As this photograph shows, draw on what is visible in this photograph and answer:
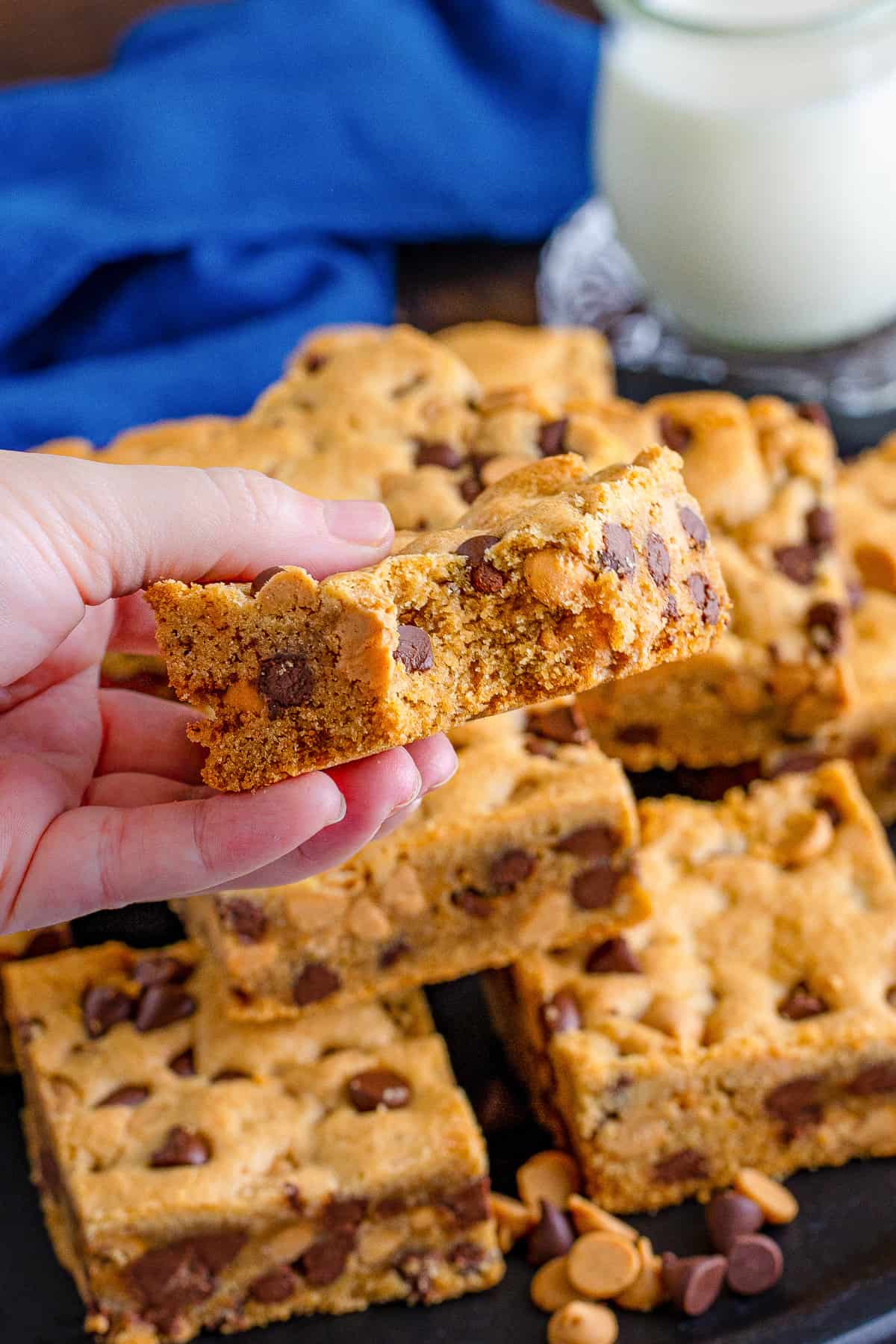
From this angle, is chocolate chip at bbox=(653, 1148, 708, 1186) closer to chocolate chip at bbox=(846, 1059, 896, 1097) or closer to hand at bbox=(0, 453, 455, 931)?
chocolate chip at bbox=(846, 1059, 896, 1097)

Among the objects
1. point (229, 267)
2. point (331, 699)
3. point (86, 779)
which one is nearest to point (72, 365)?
point (229, 267)

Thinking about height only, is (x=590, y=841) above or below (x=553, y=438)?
below

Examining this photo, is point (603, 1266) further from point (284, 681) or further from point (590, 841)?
point (284, 681)

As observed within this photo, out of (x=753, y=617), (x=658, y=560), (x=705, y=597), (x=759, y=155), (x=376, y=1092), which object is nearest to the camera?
(x=658, y=560)

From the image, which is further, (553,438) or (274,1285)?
(553,438)

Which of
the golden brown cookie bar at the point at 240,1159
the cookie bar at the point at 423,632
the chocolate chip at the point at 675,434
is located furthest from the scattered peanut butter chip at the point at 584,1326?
the chocolate chip at the point at 675,434

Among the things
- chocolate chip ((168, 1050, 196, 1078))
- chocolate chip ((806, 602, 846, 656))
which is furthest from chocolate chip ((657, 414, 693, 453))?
chocolate chip ((168, 1050, 196, 1078))

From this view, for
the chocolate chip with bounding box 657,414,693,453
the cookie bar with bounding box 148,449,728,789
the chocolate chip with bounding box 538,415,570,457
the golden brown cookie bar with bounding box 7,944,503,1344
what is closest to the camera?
the cookie bar with bounding box 148,449,728,789

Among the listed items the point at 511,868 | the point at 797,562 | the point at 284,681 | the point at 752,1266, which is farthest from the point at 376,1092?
the point at 797,562

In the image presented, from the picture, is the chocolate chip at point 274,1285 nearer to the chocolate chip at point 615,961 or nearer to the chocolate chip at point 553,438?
the chocolate chip at point 615,961
